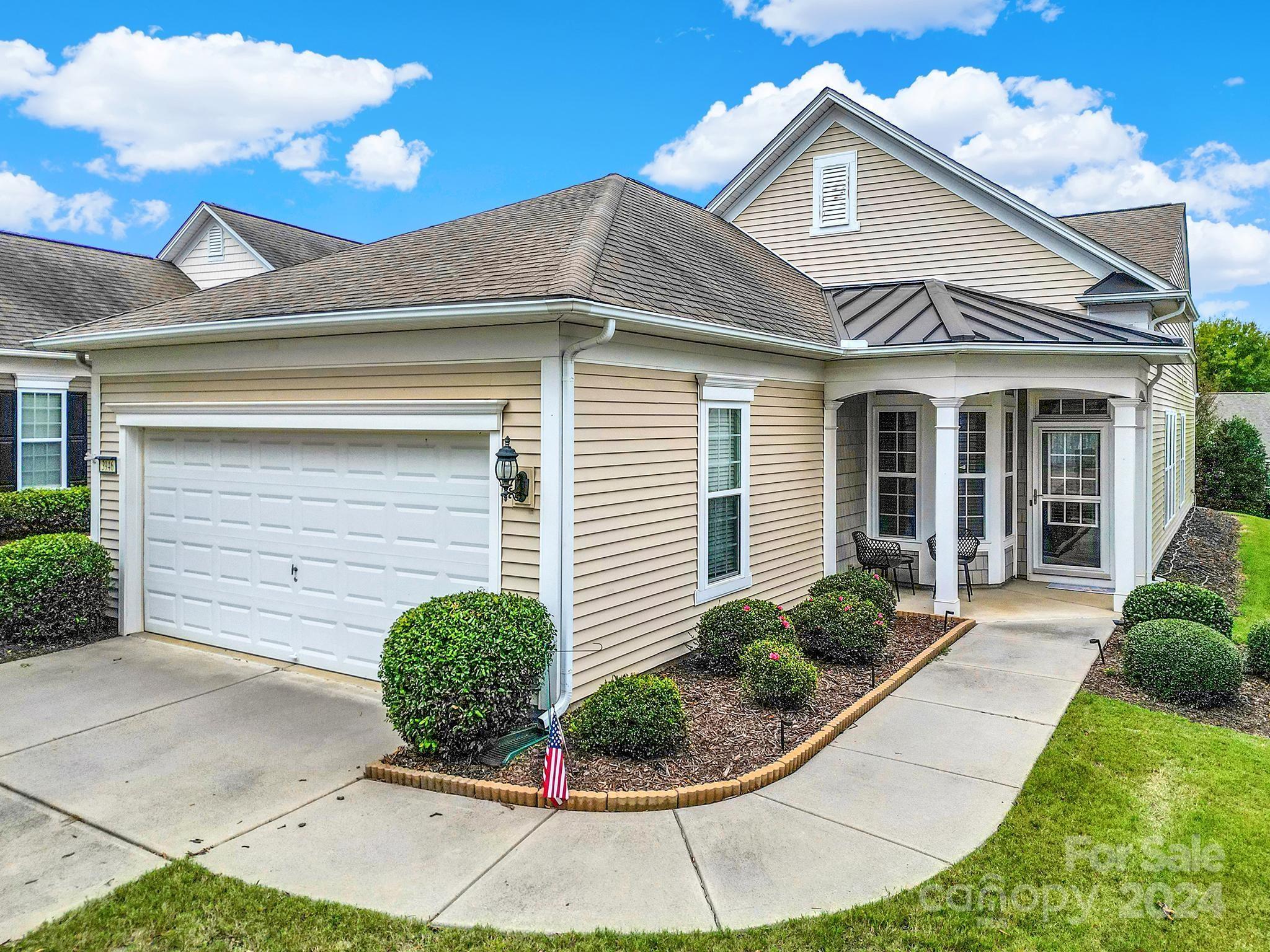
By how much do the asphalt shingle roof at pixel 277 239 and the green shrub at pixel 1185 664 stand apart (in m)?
19.5

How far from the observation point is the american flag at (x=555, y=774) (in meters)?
5.10

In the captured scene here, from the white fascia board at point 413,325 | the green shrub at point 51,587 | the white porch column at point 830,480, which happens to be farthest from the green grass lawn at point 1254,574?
the green shrub at point 51,587

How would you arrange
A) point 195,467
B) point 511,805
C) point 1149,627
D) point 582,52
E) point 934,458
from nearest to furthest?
1. point 511,805
2. point 1149,627
3. point 195,467
4. point 934,458
5. point 582,52

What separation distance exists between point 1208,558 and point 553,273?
14431mm

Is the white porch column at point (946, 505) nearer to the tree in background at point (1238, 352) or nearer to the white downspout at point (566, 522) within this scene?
the white downspout at point (566, 522)

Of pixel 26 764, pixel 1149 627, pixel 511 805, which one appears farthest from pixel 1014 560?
pixel 26 764

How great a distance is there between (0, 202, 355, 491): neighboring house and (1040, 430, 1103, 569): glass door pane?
1313 centimetres

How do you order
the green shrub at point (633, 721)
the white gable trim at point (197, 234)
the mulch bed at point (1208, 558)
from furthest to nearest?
the white gable trim at point (197, 234) < the mulch bed at point (1208, 558) < the green shrub at point (633, 721)

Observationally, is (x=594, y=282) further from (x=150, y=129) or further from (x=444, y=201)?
(x=150, y=129)

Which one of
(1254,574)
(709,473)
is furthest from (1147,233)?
(709,473)

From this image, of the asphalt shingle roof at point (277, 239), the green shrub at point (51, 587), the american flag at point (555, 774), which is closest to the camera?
the american flag at point (555, 774)

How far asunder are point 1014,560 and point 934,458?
220cm

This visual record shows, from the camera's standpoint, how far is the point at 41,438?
1483 cm

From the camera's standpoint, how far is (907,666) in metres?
8.04
